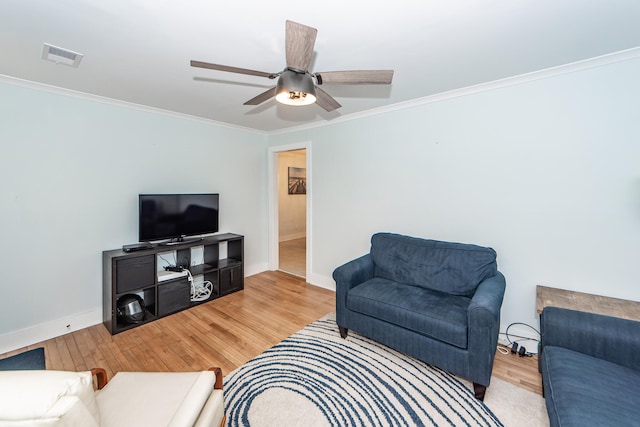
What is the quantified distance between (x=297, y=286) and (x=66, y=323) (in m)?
2.59

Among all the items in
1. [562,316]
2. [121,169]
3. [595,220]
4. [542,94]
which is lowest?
[562,316]

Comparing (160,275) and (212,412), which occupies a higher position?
(160,275)

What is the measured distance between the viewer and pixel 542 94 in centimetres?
230

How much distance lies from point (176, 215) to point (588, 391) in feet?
12.3

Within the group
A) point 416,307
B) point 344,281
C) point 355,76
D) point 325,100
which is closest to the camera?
point 355,76

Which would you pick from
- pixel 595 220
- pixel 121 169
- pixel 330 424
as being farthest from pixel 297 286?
pixel 595 220

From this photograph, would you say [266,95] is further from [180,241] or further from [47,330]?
[47,330]

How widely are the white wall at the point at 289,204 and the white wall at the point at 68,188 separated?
3.46 m

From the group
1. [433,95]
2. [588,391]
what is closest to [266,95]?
[433,95]

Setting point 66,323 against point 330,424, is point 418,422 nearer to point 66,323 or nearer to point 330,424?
point 330,424

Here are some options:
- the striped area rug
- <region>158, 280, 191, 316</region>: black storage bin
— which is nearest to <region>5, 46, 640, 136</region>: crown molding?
<region>158, 280, 191, 316</region>: black storage bin

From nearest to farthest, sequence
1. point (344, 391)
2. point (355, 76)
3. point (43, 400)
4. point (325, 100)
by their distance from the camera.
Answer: point (43, 400)
point (355, 76)
point (344, 391)
point (325, 100)

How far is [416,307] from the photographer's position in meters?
2.17

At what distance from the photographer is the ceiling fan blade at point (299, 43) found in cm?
129
